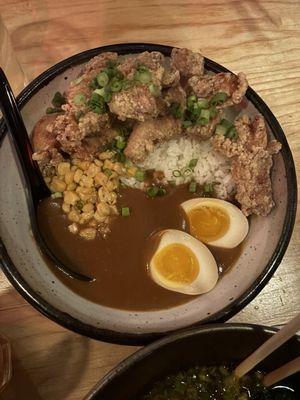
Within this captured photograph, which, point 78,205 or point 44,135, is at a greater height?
point 44,135

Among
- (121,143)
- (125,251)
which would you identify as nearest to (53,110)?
(121,143)

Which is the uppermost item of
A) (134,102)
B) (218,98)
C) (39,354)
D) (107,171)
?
(134,102)

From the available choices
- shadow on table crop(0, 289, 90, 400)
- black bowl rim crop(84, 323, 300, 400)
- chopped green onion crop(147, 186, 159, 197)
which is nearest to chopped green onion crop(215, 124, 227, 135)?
chopped green onion crop(147, 186, 159, 197)

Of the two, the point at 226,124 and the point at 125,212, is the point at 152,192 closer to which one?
the point at 125,212

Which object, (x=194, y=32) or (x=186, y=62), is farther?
(x=194, y=32)

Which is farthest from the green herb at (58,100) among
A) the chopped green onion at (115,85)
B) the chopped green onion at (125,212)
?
the chopped green onion at (125,212)

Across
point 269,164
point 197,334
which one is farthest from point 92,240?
point 269,164

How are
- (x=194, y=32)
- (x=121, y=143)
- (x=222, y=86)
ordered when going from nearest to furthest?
(x=222, y=86), (x=121, y=143), (x=194, y=32)
